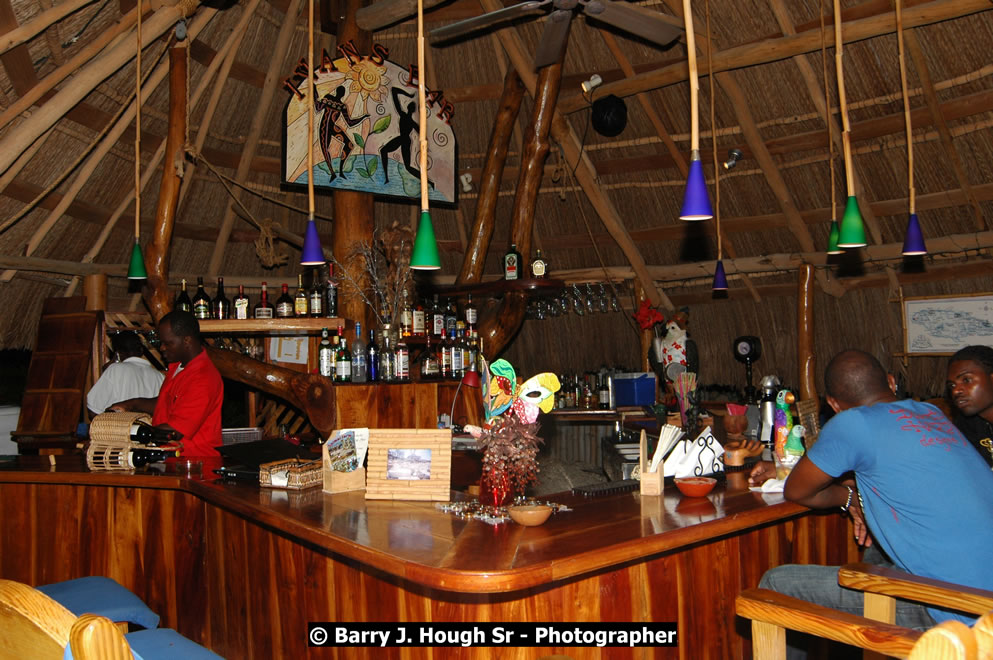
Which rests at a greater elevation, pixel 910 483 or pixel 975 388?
pixel 975 388

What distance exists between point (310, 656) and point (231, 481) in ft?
3.48

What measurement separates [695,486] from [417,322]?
12.6 ft

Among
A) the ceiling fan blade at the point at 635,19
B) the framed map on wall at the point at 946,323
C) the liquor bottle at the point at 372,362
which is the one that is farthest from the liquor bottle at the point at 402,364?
the framed map on wall at the point at 946,323

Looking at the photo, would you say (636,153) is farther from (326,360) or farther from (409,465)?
(409,465)

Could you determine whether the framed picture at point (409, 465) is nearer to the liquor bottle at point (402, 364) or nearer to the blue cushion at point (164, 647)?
the blue cushion at point (164, 647)

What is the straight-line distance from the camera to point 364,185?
727cm

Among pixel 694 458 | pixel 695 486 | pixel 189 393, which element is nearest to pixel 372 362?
pixel 189 393

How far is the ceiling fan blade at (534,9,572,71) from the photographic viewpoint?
5.15 meters

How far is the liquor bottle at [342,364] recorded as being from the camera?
6.47m

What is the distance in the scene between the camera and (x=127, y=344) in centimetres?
787

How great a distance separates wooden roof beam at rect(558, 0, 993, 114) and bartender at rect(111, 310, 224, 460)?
505cm

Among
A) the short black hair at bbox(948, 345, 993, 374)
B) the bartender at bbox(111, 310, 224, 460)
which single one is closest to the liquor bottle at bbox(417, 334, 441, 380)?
the bartender at bbox(111, 310, 224, 460)

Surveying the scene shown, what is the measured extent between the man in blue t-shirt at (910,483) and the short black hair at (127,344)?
22.2 ft

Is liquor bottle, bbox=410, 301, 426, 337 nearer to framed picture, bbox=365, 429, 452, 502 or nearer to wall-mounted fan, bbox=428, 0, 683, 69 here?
wall-mounted fan, bbox=428, 0, 683, 69
